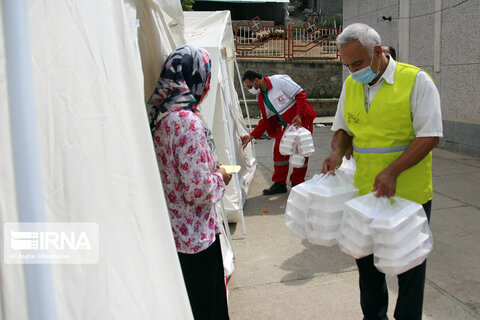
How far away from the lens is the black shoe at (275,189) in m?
5.79

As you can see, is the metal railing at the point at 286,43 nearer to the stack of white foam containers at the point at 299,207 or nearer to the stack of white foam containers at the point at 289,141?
the stack of white foam containers at the point at 289,141

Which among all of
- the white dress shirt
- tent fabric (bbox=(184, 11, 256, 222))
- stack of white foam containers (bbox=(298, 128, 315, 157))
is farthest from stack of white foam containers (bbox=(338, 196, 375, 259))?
stack of white foam containers (bbox=(298, 128, 315, 157))

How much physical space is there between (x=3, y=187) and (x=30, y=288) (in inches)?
11.2

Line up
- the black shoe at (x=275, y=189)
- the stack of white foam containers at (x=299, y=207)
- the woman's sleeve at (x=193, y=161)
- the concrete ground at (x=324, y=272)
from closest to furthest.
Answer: the woman's sleeve at (x=193, y=161)
the stack of white foam containers at (x=299, y=207)
the concrete ground at (x=324, y=272)
the black shoe at (x=275, y=189)

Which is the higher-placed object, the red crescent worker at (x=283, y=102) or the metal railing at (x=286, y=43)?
the metal railing at (x=286, y=43)

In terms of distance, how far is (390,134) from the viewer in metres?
2.05

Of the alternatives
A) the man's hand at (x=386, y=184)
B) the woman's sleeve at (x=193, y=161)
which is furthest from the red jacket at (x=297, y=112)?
the woman's sleeve at (x=193, y=161)

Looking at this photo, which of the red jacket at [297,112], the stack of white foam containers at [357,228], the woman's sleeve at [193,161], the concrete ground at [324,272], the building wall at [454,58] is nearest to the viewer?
the woman's sleeve at [193,161]

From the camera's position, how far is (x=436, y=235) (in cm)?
408

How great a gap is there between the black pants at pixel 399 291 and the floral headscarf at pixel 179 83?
1.28 m

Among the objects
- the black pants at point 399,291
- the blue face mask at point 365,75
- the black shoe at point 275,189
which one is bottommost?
the black shoe at point 275,189

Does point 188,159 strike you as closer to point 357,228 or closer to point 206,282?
point 206,282

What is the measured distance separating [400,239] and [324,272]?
174 cm

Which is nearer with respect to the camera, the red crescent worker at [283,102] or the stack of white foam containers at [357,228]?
the stack of white foam containers at [357,228]
